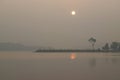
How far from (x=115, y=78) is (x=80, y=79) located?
2.39m

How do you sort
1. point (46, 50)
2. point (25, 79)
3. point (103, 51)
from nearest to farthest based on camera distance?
point (25, 79) → point (103, 51) → point (46, 50)

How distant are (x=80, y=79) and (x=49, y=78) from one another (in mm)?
2135

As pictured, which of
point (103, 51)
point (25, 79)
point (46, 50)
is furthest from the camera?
point (46, 50)

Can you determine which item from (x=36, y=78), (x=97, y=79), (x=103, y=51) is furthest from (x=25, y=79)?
(x=103, y=51)

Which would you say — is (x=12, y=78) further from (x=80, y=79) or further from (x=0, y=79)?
(x=80, y=79)

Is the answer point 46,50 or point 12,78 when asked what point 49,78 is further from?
point 46,50

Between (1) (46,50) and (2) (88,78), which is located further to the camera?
(1) (46,50)

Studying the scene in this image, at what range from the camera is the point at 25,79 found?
21.3 metres

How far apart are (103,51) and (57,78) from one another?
9367 cm

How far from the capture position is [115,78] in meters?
21.8

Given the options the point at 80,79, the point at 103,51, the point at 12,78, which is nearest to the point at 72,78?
the point at 80,79

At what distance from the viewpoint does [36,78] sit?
22.0m

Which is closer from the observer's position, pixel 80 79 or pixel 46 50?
pixel 80 79

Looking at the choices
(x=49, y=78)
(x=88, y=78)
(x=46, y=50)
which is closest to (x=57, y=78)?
(x=49, y=78)
